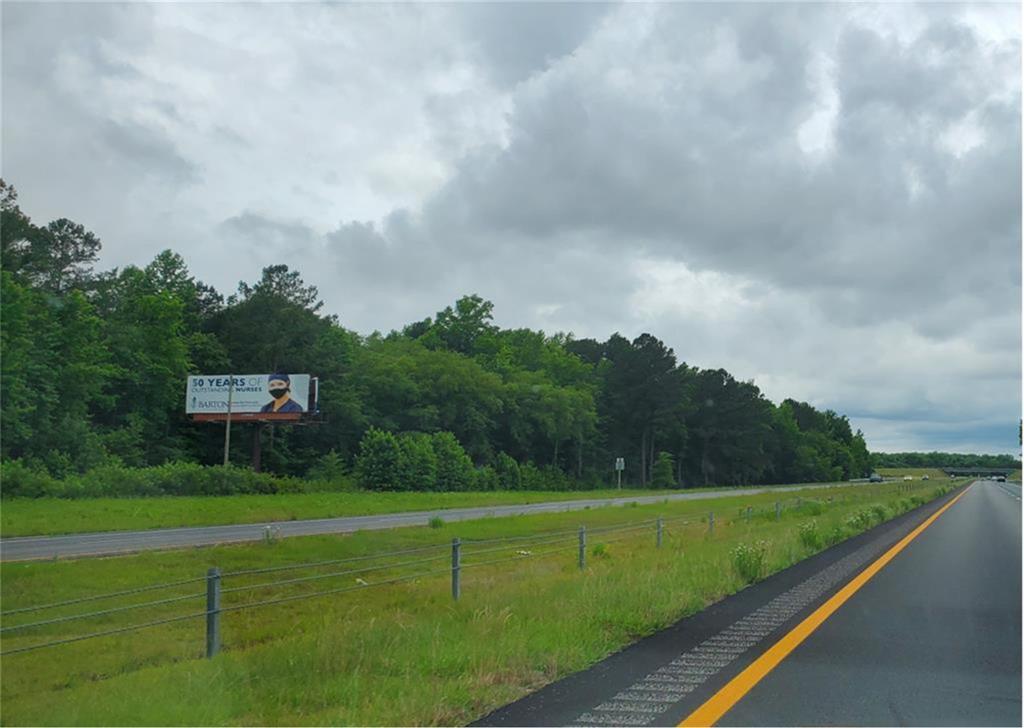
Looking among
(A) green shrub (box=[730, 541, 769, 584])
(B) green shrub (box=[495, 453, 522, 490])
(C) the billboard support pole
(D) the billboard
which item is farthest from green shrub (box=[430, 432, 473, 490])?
(A) green shrub (box=[730, 541, 769, 584])

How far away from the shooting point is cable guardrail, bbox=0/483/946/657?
8.80 meters

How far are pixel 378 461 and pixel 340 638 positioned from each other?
95.8 feet

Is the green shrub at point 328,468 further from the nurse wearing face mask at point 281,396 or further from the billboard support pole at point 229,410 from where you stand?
the nurse wearing face mask at point 281,396

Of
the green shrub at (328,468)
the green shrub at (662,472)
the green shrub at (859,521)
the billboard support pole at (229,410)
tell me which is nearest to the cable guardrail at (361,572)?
the green shrub at (859,521)

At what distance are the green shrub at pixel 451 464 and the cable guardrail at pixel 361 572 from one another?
50.2ft

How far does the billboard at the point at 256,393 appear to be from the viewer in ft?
86.9

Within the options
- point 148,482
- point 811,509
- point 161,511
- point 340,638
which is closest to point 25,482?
point 148,482

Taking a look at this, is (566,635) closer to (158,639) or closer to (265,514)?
(158,639)

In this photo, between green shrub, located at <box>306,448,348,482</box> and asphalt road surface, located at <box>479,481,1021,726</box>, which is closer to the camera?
asphalt road surface, located at <box>479,481,1021,726</box>

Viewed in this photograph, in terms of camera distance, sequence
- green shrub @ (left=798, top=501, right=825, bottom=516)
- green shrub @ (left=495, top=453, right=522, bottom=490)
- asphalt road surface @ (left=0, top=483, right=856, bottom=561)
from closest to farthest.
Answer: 1. asphalt road surface @ (left=0, top=483, right=856, bottom=561)
2. green shrub @ (left=798, top=501, right=825, bottom=516)
3. green shrub @ (left=495, top=453, right=522, bottom=490)

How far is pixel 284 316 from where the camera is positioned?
30109 millimetres

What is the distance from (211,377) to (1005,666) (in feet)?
84.1

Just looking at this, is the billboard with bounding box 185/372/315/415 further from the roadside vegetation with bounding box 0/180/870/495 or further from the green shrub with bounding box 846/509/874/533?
the green shrub with bounding box 846/509/874/533

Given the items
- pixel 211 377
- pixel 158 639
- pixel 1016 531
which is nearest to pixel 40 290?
pixel 211 377
